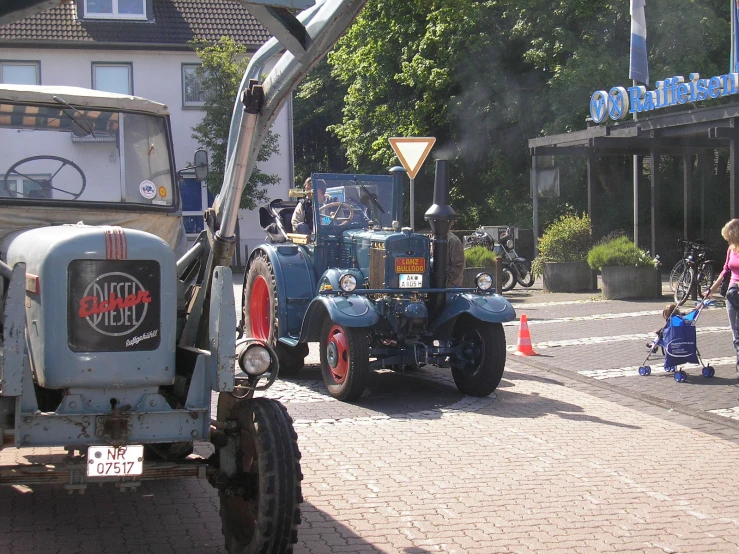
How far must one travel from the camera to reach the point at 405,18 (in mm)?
31547

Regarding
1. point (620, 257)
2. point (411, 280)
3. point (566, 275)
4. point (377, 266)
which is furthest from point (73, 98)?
point (566, 275)

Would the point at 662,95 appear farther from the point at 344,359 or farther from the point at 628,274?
the point at 344,359

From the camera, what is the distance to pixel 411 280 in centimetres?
1013

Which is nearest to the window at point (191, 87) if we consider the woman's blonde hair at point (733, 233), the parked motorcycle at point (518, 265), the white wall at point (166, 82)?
the white wall at point (166, 82)

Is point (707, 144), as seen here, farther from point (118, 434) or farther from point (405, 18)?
point (118, 434)

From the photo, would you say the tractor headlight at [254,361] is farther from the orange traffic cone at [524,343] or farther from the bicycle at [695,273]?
the bicycle at [695,273]

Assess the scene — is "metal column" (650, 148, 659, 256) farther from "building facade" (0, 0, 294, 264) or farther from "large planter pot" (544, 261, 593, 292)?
"building facade" (0, 0, 294, 264)

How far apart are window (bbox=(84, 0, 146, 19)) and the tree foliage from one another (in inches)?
269

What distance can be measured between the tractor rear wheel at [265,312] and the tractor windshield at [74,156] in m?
4.51

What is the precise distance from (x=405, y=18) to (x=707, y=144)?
40.6 ft

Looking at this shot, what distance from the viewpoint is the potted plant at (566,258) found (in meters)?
20.2

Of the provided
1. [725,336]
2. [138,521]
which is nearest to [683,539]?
[138,521]

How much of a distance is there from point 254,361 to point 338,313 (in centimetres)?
427

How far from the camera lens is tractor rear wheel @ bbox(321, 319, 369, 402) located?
9.26 metres
